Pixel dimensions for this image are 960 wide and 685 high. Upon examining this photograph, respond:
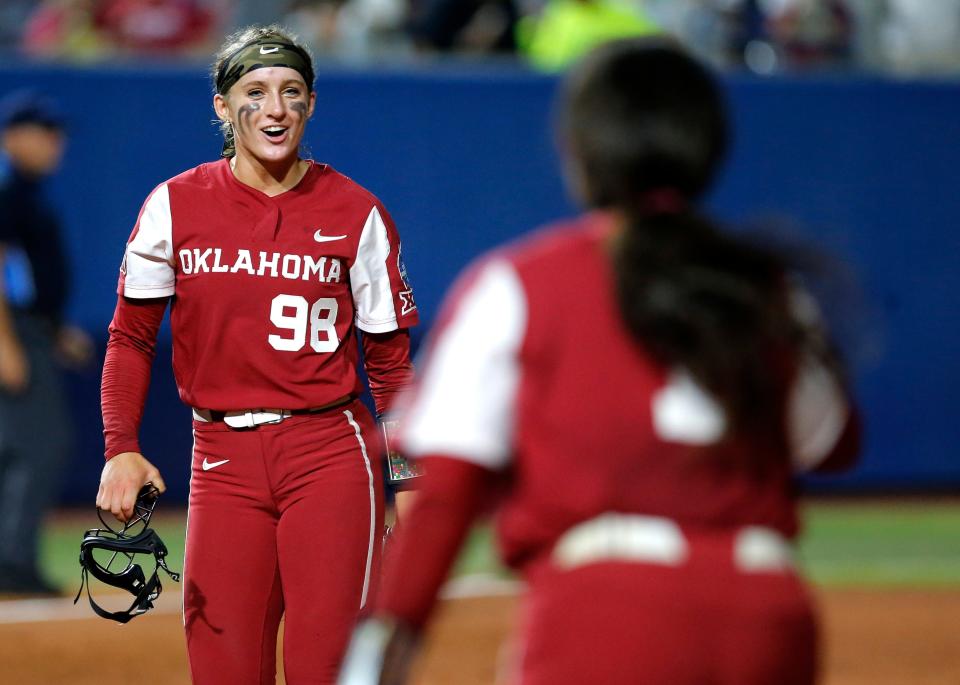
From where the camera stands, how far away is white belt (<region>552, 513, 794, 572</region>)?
2.21 m

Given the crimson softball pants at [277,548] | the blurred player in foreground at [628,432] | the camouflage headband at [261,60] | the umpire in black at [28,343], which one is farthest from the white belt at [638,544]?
the umpire in black at [28,343]

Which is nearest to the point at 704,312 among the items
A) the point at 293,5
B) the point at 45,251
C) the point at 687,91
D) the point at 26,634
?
the point at 687,91

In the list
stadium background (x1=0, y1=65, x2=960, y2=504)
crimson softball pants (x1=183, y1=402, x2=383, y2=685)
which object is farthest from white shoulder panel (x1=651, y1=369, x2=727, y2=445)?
stadium background (x1=0, y1=65, x2=960, y2=504)

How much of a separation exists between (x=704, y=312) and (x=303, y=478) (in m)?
2.04

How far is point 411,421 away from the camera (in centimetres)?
234

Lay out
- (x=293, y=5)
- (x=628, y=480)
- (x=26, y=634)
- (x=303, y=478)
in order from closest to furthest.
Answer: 1. (x=628, y=480)
2. (x=303, y=478)
3. (x=26, y=634)
4. (x=293, y=5)

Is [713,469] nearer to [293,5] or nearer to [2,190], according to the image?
[2,190]

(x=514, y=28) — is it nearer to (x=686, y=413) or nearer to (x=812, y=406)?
(x=812, y=406)

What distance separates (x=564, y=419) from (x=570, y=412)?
13mm

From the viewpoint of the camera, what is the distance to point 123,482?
3.90 m

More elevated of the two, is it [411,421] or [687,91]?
[687,91]

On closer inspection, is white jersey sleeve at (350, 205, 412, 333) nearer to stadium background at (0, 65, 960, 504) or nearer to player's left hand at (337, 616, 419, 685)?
player's left hand at (337, 616, 419, 685)

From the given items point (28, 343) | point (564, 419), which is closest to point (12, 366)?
point (28, 343)

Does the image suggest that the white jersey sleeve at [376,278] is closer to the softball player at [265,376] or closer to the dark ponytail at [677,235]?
the softball player at [265,376]
